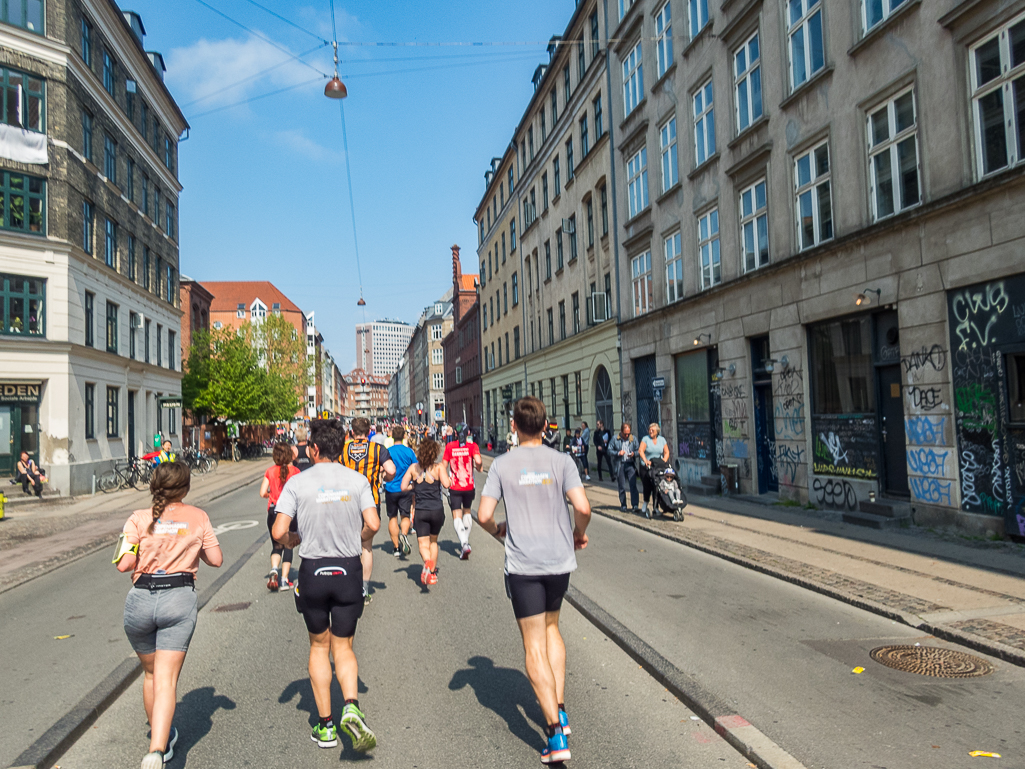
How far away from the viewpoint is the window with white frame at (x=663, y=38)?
2114 centimetres

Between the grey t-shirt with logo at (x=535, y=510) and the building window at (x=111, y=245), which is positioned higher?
the building window at (x=111, y=245)

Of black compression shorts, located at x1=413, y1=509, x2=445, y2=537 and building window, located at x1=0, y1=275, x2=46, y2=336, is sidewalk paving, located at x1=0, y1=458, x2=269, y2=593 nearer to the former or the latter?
building window, located at x1=0, y1=275, x2=46, y2=336

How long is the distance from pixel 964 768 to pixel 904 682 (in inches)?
54.6

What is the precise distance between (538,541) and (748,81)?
15715mm

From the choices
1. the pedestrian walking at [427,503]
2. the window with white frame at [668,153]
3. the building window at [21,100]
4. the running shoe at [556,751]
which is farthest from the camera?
the building window at [21,100]

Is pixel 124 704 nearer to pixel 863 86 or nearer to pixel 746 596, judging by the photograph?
pixel 746 596

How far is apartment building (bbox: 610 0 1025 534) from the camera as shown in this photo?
410 inches

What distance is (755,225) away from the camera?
55.7 ft

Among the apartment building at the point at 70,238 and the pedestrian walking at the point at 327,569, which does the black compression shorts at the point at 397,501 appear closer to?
the pedestrian walking at the point at 327,569

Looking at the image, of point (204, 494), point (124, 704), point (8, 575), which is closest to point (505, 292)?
point (204, 494)

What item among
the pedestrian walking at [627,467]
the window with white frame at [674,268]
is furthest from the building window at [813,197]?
the window with white frame at [674,268]

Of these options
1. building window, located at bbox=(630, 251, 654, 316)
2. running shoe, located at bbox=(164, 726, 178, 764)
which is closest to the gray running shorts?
running shoe, located at bbox=(164, 726, 178, 764)

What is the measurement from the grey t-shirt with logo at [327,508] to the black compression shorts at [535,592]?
0.95 metres

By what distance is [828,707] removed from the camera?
4676 mm
